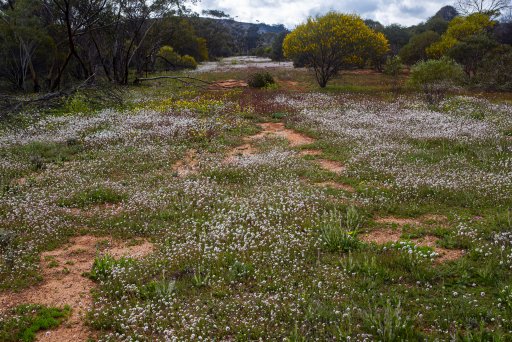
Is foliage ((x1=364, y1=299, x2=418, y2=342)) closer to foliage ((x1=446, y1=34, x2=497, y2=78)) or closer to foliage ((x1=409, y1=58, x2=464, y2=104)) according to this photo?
foliage ((x1=409, y1=58, x2=464, y2=104))

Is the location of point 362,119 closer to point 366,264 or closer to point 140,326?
point 366,264

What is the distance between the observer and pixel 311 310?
6.12 metres

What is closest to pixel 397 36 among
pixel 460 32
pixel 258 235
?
pixel 460 32

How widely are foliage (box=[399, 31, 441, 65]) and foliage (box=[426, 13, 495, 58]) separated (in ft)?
7.53

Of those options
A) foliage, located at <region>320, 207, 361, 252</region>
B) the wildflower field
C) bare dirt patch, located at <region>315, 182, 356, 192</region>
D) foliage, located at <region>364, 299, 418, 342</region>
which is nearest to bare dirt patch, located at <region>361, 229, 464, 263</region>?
the wildflower field

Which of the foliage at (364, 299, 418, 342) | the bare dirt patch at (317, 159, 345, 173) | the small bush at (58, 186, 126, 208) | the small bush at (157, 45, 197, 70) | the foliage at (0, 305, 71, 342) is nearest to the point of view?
the foliage at (364, 299, 418, 342)

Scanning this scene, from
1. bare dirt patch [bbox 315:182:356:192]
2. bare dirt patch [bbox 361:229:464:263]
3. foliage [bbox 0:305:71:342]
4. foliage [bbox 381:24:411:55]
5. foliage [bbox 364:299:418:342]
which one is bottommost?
foliage [bbox 0:305:71:342]

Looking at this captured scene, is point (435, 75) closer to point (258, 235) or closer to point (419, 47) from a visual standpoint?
point (419, 47)

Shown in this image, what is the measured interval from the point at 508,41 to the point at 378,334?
6646 cm

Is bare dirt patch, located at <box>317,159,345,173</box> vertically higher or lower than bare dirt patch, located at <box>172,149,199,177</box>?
higher

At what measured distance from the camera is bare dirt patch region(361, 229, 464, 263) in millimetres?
7829

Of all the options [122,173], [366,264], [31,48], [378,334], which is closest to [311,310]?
[378,334]

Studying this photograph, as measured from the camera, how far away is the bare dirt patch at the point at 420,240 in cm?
783

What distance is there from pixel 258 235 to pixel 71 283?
4.02 metres
